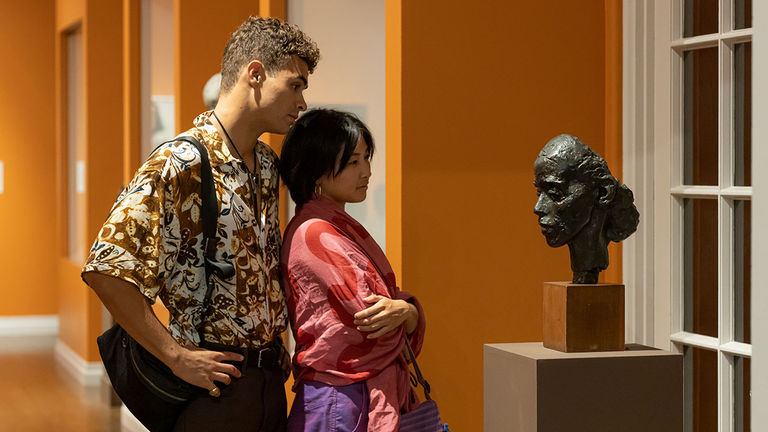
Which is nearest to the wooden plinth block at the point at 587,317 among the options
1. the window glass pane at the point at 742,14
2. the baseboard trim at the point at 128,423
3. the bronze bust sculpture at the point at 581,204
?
the bronze bust sculpture at the point at 581,204

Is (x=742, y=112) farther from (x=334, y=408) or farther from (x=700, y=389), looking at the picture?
(x=334, y=408)

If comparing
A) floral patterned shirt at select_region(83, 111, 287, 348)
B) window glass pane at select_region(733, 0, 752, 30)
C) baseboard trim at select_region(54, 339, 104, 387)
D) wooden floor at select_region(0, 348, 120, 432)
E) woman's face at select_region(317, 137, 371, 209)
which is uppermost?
window glass pane at select_region(733, 0, 752, 30)

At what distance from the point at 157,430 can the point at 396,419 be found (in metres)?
0.57

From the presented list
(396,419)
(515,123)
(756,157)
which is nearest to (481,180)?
(515,123)

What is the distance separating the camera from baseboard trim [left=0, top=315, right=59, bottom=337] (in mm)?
9828

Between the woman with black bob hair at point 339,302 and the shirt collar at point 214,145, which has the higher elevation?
the shirt collar at point 214,145

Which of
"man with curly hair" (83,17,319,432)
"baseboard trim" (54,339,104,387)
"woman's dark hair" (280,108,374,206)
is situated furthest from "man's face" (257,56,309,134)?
"baseboard trim" (54,339,104,387)

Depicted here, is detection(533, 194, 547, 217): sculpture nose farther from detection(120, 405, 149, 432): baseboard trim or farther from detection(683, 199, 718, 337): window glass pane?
detection(120, 405, 149, 432): baseboard trim

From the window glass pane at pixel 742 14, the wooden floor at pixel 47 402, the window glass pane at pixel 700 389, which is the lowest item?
the wooden floor at pixel 47 402

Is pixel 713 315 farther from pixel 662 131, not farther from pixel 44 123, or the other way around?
pixel 44 123

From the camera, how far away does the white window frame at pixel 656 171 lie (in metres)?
3.19

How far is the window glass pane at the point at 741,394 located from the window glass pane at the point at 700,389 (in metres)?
0.07

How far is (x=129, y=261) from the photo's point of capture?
2215 millimetres

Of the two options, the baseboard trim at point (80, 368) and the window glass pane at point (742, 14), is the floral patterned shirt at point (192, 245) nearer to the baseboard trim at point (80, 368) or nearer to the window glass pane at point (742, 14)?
the window glass pane at point (742, 14)
